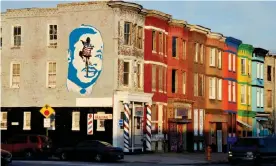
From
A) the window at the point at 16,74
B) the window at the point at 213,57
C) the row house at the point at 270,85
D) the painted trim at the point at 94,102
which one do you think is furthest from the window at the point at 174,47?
the row house at the point at 270,85

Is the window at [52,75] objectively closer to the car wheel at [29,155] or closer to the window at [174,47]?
the car wheel at [29,155]

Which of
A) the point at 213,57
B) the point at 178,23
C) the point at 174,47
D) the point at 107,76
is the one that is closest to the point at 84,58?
the point at 107,76

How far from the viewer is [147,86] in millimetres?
52625

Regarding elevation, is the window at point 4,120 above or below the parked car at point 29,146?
above

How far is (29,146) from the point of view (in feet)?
140

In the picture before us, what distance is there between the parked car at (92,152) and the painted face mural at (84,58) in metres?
9.78

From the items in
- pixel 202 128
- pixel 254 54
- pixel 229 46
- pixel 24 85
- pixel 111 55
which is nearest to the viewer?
pixel 111 55

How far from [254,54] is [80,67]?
28521mm

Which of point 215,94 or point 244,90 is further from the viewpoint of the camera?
point 244,90

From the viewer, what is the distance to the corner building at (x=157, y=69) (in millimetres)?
52875

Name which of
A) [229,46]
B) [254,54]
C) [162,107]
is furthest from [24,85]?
[254,54]

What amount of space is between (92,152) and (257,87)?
37036 millimetres

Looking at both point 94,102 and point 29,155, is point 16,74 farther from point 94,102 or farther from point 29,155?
point 29,155

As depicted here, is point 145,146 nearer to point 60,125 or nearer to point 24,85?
point 60,125
